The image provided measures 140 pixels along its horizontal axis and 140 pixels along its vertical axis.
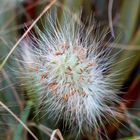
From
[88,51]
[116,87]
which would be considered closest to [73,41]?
[88,51]

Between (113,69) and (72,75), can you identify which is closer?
(72,75)

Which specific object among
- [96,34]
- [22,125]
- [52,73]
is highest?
[96,34]

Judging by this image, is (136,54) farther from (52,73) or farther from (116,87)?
(52,73)

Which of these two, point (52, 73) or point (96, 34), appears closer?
point (52, 73)

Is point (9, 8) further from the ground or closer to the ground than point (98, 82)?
further from the ground

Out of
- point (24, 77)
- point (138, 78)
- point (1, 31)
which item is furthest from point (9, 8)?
point (138, 78)

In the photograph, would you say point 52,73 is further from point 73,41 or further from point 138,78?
point 138,78
